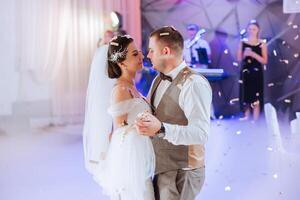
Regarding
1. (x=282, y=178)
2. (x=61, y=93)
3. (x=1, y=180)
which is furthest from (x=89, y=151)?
(x=282, y=178)

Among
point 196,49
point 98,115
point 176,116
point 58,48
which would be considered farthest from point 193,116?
point 58,48

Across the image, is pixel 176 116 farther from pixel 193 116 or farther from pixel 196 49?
pixel 196 49

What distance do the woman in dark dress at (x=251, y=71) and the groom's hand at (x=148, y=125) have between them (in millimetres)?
1441

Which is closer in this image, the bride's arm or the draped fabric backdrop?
the bride's arm

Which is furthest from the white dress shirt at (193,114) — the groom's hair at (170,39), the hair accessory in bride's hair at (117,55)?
the hair accessory in bride's hair at (117,55)

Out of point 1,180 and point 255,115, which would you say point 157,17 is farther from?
point 1,180

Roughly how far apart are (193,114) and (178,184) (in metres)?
0.32

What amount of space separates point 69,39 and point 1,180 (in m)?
1.00

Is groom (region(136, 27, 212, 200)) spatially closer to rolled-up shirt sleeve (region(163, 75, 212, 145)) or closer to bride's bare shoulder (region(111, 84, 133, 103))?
rolled-up shirt sleeve (region(163, 75, 212, 145))

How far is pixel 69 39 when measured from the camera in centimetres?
290

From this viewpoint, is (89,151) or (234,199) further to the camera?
(234,199)

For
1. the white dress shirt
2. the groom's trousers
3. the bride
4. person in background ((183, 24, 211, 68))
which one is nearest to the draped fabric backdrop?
person in background ((183, 24, 211, 68))

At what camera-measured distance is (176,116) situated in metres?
1.67

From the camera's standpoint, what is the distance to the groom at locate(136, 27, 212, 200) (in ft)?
5.18
